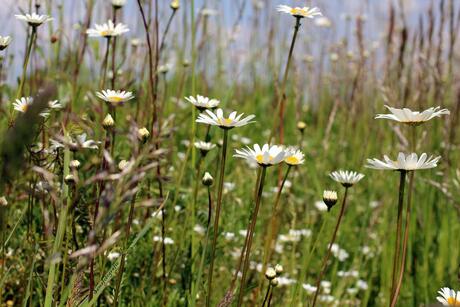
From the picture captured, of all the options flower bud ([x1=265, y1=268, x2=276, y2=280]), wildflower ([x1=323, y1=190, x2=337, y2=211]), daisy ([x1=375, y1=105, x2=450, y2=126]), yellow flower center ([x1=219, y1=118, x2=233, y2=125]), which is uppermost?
daisy ([x1=375, y1=105, x2=450, y2=126])

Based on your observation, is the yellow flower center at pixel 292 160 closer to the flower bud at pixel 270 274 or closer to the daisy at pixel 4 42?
the flower bud at pixel 270 274

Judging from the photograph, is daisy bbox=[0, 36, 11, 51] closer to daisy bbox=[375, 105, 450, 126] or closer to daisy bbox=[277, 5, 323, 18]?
daisy bbox=[277, 5, 323, 18]

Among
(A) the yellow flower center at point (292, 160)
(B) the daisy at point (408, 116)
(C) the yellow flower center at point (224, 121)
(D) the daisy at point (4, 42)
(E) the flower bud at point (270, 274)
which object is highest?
(D) the daisy at point (4, 42)

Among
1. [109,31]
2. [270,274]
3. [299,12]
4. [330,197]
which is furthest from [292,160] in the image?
[109,31]

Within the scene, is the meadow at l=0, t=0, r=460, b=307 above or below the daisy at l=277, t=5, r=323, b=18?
below

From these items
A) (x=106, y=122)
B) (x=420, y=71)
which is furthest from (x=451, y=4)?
(x=106, y=122)

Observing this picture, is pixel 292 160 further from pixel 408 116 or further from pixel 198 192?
pixel 198 192

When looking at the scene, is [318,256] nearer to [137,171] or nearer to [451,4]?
[451,4]

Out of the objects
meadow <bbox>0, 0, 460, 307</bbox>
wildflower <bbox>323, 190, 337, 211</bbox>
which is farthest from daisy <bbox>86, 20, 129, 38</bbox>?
wildflower <bbox>323, 190, 337, 211</bbox>

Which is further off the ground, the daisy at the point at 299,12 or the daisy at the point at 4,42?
the daisy at the point at 299,12

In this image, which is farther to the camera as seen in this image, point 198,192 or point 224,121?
point 198,192

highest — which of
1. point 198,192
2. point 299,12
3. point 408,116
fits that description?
point 299,12

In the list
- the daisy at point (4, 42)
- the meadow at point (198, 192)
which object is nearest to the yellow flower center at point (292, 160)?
the meadow at point (198, 192)

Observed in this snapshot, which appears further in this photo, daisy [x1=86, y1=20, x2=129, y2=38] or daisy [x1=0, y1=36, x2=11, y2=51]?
daisy [x1=86, y1=20, x2=129, y2=38]
